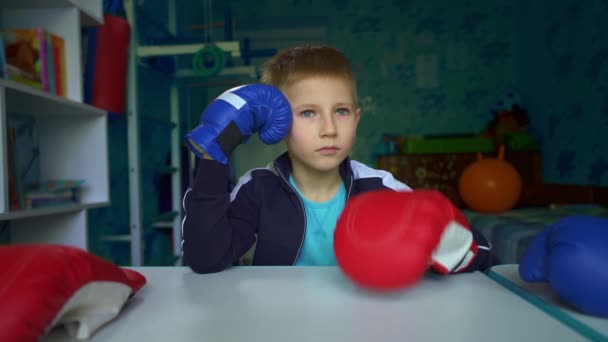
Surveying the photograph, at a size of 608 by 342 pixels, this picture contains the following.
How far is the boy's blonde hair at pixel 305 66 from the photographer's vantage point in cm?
93

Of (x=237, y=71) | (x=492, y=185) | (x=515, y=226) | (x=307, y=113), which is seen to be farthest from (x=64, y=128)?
(x=492, y=185)

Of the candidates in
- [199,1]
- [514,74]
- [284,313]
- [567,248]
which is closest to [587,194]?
[514,74]

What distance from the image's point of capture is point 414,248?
46cm

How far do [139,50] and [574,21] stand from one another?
2.58m

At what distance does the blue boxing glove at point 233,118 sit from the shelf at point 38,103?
77 cm

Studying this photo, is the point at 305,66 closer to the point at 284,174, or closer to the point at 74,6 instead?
the point at 284,174

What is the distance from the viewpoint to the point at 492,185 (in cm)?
234

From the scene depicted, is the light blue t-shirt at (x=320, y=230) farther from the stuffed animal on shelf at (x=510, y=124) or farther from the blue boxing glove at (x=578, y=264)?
the stuffed animal on shelf at (x=510, y=124)

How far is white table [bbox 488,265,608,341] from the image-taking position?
15.5 inches

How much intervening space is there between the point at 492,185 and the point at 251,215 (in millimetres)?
1854

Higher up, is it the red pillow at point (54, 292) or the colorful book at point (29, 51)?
the colorful book at point (29, 51)

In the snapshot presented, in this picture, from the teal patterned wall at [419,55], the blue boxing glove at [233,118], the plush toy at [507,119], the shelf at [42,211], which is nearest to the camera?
the blue boxing glove at [233,118]

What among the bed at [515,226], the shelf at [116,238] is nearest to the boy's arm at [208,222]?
the bed at [515,226]

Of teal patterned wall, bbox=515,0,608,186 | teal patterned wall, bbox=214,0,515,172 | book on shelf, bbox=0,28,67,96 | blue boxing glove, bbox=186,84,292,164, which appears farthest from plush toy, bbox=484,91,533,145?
book on shelf, bbox=0,28,67,96
